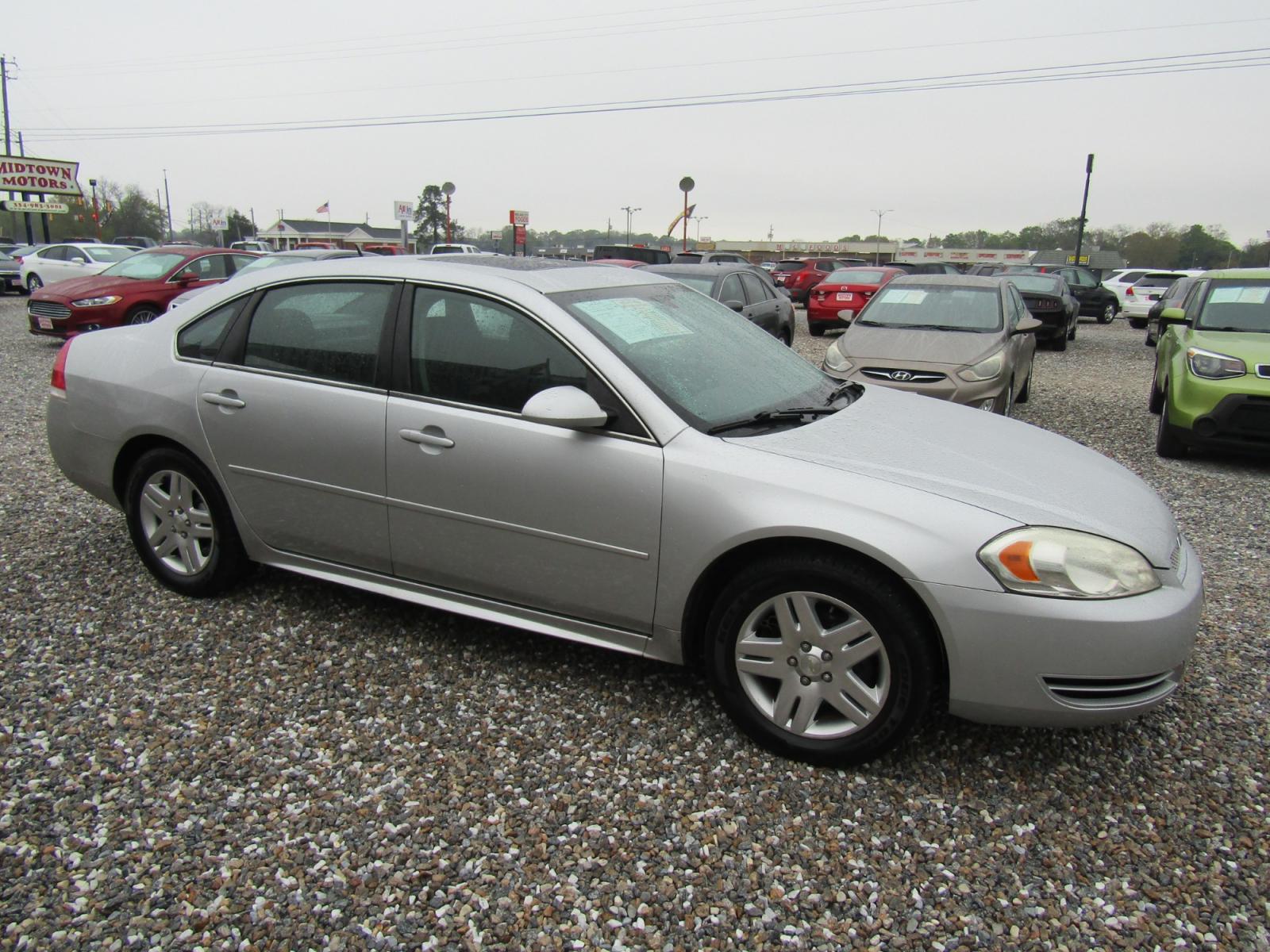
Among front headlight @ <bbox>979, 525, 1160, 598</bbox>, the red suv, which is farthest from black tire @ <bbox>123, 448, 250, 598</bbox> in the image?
the red suv

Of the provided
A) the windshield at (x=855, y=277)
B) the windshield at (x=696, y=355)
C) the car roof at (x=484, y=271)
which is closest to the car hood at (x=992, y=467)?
the windshield at (x=696, y=355)

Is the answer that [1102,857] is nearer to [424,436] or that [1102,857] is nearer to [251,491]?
[424,436]

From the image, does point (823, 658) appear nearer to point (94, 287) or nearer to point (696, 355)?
point (696, 355)

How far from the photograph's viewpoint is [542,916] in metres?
2.18

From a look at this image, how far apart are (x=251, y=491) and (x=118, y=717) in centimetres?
101

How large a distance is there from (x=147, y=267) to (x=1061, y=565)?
14391mm

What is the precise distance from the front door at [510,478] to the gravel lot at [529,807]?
459mm

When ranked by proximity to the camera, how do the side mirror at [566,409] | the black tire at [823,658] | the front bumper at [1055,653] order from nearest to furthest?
the front bumper at [1055,653] < the black tire at [823,658] < the side mirror at [566,409]

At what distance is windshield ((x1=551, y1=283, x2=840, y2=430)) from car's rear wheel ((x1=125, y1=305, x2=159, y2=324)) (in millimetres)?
11370

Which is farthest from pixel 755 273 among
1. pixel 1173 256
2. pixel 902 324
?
pixel 1173 256

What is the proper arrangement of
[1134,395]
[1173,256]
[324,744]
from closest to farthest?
1. [324,744]
2. [1134,395]
3. [1173,256]

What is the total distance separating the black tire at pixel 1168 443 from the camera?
24.0 feet

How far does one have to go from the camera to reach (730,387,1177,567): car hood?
2.63m

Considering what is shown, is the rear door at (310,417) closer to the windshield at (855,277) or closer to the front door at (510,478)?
the front door at (510,478)
